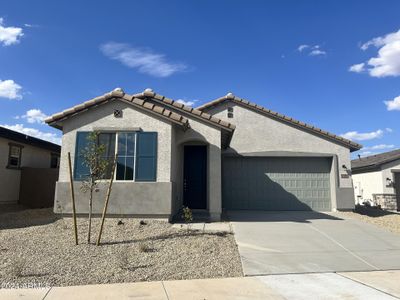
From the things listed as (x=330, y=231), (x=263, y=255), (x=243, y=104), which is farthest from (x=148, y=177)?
(x=243, y=104)

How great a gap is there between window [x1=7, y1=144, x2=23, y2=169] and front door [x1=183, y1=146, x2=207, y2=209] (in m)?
8.26

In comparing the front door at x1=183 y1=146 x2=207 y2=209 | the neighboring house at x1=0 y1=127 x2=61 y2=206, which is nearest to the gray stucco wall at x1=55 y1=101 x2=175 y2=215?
the front door at x1=183 y1=146 x2=207 y2=209

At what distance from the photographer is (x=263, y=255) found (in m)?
8.02

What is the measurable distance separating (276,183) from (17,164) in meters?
12.1

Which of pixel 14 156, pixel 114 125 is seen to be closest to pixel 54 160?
pixel 14 156

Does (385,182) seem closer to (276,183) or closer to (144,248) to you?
(276,183)

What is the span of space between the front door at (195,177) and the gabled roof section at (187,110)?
68.9 inches

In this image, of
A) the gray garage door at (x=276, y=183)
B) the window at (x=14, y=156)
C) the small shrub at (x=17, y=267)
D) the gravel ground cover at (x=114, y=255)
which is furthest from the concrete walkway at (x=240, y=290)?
the window at (x=14, y=156)

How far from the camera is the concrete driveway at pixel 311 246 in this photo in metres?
7.46

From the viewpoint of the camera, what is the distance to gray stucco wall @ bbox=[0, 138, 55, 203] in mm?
15328

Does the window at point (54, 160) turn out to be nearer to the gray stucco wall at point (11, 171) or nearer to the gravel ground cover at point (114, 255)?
the gray stucco wall at point (11, 171)

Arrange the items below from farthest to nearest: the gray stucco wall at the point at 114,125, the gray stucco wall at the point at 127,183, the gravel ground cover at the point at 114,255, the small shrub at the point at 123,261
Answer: the gray stucco wall at the point at 114,125 → the gray stucco wall at the point at 127,183 → the small shrub at the point at 123,261 → the gravel ground cover at the point at 114,255

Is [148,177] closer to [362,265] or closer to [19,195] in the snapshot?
[362,265]

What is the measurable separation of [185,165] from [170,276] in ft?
24.5
